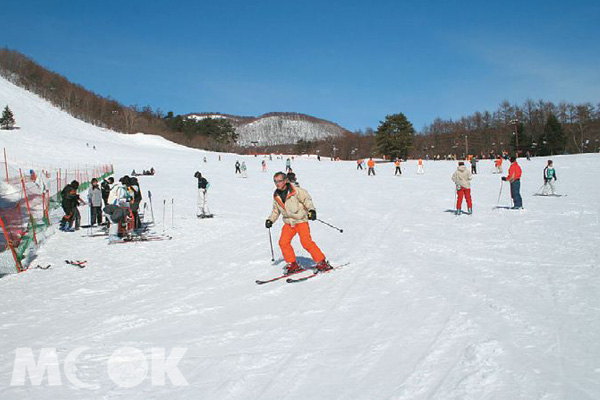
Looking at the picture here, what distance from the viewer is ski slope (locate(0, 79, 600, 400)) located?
132 inches

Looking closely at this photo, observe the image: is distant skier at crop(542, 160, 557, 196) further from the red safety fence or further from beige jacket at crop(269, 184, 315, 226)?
the red safety fence

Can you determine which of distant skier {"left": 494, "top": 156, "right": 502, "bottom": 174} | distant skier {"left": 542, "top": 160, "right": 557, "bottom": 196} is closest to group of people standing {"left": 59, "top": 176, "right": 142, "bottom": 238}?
distant skier {"left": 542, "top": 160, "right": 557, "bottom": 196}

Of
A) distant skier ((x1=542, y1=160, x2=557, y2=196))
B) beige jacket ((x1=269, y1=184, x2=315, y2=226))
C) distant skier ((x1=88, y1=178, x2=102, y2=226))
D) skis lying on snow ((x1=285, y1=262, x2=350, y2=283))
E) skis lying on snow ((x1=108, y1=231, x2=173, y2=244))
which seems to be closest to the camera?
skis lying on snow ((x1=285, y1=262, x2=350, y2=283))

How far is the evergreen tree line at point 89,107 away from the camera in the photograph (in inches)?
4493

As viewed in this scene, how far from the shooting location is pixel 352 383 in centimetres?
330

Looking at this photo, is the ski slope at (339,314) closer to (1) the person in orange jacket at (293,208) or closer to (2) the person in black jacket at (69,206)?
(1) the person in orange jacket at (293,208)

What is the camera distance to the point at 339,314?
488 cm

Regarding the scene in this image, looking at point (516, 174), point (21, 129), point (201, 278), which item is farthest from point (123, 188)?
point (21, 129)

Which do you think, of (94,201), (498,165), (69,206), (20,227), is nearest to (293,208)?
(20,227)

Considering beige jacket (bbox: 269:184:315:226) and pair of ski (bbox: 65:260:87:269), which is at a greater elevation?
beige jacket (bbox: 269:184:315:226)

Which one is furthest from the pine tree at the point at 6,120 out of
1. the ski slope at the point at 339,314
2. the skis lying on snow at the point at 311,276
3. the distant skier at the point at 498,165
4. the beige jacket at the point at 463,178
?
the skis lying on snow at the point at 311,276

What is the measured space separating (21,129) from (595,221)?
9014 centimetres

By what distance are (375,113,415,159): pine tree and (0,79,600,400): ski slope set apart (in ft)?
203

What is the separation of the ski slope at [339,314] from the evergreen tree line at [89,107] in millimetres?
102580
